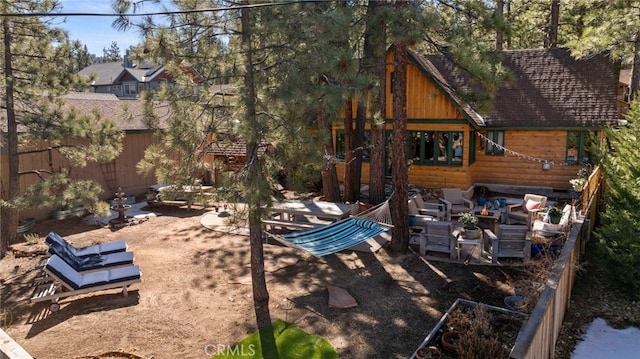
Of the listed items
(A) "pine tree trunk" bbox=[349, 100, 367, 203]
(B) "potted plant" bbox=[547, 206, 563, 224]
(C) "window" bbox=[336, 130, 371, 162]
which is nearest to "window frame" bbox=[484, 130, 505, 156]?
(C) "window" bbox=[336, 130, 371, 162]

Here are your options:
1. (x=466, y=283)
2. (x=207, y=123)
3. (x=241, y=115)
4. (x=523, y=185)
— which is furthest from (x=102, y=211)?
(x=523, y=185)

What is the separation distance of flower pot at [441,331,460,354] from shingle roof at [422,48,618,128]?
1120 cm

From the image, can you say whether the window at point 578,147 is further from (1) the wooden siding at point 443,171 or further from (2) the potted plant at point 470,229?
(2) the potted plant at point 470,229

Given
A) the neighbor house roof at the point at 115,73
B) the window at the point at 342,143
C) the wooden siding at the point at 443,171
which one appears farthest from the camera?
the neighbor house roof at the point at 115,73

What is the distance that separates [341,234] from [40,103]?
782cm

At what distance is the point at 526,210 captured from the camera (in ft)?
42.4

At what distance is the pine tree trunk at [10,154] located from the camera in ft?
33.7

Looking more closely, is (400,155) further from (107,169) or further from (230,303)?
(107,169)

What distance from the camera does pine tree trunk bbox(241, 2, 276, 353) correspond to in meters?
6.47

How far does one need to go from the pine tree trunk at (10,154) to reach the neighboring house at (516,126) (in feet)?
36.3

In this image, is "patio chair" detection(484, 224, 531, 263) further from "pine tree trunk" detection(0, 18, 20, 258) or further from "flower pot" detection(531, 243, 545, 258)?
"pine tree trunk" detection(0, 18, 20, 258)

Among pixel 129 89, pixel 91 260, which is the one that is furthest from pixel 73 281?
pixel 129 89

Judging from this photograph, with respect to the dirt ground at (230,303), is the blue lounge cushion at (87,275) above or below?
above

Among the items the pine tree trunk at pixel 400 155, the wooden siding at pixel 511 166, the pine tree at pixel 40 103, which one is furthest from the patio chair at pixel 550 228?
the pine tree at pixel 40 103
